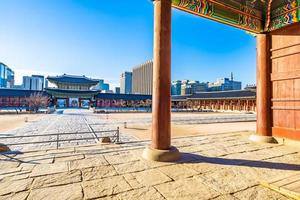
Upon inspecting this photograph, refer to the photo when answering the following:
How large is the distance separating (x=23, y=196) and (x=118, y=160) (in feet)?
6.41

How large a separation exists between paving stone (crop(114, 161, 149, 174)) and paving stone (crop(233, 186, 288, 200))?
1.81 meters

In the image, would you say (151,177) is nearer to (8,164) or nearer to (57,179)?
(57,179)

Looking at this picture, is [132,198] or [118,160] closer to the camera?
[132,198]

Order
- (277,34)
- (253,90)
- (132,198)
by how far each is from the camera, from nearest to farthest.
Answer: (132,198) < (277,34) < (253,90)

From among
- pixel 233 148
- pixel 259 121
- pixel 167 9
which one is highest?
pixel 167 9

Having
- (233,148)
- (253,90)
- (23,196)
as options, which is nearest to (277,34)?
(233,148)

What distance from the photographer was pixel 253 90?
139 feet

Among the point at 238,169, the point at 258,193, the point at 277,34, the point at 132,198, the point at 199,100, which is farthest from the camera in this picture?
the point at 199,100

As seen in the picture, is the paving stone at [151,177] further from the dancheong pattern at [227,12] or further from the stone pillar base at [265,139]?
the stone pillar base at [265,139]

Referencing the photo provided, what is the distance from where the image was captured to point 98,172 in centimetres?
343

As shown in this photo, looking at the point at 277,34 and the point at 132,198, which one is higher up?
the point at 277,34

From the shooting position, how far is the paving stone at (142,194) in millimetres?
2562

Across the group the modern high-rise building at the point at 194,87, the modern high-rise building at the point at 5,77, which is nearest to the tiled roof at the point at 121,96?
the modern high-rise building at the point at 194,87

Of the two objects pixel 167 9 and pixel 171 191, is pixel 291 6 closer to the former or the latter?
pixel 167 9
